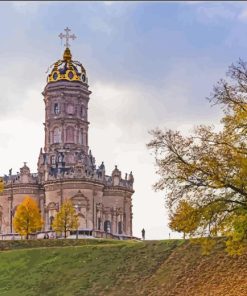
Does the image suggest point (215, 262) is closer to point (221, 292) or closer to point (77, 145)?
point (221, 292)

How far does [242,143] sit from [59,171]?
63.8 m

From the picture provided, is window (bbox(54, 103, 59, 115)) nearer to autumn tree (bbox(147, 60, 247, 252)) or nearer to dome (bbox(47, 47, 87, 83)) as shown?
dome (bbox(47, 47, 87, 83))

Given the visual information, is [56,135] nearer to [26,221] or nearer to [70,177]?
[70,177]

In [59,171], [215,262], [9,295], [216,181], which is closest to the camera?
[216,181]

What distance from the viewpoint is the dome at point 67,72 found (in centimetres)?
10331

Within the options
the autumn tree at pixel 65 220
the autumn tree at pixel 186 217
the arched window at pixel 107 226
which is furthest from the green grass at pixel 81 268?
the arched window at pixel 107 226

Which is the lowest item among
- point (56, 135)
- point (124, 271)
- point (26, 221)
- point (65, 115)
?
point (124, 271)

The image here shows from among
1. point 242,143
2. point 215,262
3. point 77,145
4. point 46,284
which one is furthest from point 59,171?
point 242,143

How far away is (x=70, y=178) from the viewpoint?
95.2m

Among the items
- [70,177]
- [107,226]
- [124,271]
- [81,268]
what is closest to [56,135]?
[70,177]

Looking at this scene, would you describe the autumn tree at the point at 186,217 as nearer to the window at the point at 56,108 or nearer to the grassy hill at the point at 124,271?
the grassy hill at the point at 124,271

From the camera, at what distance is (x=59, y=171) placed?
97.8 metres

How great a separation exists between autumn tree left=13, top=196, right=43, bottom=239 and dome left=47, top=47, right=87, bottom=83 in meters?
20.6

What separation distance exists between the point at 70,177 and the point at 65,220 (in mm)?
10031
